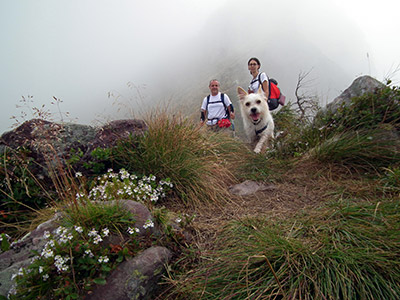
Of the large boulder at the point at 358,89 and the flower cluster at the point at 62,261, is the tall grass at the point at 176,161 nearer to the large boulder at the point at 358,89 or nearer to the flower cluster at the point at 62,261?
the flower cluster at the point at 62,261

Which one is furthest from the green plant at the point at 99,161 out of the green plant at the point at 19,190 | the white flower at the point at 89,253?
the white flower at the point at 89,253

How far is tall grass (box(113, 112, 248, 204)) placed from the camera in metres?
3.18

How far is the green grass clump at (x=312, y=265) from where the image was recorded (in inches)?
53.2

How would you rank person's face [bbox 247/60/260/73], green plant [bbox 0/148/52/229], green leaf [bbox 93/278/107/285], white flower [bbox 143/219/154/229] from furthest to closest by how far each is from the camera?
person's face [bbox 247/60/260/73] < green plant [bbox 0/148/52/229] < white flower [bbox 143/219/154/229] < green leaf [bbox 93/278/107/285]

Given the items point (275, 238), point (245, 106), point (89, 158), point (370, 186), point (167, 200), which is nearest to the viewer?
point (275, 238)

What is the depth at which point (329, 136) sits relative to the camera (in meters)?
3.99

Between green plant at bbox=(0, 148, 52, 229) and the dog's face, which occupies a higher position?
the dog's face

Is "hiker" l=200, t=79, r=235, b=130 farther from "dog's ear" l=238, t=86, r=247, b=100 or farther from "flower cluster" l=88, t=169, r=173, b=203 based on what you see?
"flower cluster" l=88, t=169, r=173, b=203

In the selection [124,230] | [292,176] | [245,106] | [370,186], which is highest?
[245,106]

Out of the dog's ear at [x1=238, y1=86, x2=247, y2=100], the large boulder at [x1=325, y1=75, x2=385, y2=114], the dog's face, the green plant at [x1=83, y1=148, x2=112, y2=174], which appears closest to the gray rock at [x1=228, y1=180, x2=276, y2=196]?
the green plant at [x1=83, y1=148, x2=112, y2=174]

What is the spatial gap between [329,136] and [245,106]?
2.64 meters

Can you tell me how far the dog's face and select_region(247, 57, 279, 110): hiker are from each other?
33 cm

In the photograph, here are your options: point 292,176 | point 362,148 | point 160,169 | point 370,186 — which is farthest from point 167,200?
point 362,148

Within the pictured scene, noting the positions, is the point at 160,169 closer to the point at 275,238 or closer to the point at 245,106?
the point at 275,238
